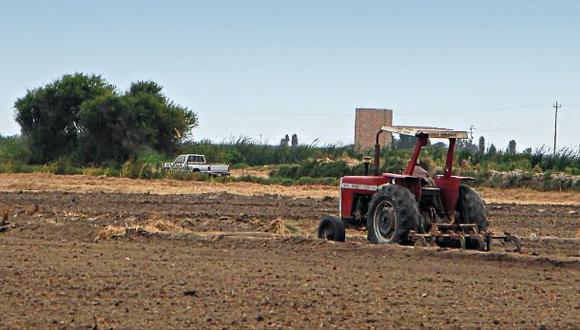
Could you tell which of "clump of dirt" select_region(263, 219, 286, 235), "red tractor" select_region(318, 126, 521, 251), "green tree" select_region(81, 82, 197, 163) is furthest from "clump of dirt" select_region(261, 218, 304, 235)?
"green tree" select_region(81, 82, 197, 163)

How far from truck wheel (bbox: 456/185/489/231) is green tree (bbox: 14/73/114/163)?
1869 inches

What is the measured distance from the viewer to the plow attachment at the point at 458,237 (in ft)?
59.4

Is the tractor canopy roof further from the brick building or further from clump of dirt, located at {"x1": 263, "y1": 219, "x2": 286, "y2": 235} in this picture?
the brick building

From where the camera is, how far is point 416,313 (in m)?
11.8

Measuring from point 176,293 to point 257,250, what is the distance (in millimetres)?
5523

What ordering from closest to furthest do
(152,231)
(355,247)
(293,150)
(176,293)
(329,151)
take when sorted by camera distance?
(176,293) → (355,247) → (152,231) → (329,151) → (293,150)

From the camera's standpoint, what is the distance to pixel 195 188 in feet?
138

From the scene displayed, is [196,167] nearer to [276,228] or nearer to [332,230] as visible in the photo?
[276,228]

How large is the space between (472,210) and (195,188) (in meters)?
24.2

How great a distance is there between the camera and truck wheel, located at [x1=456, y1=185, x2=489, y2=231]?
18703 millimetres

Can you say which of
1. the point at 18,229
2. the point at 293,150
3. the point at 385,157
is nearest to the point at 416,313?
the point at 18,229

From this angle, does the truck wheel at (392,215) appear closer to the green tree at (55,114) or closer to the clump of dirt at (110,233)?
the clump of dirt at (110,233)

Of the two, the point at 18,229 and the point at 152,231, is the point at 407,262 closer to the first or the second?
the point at 152,231

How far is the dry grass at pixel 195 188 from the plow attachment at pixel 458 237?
1927 cm
